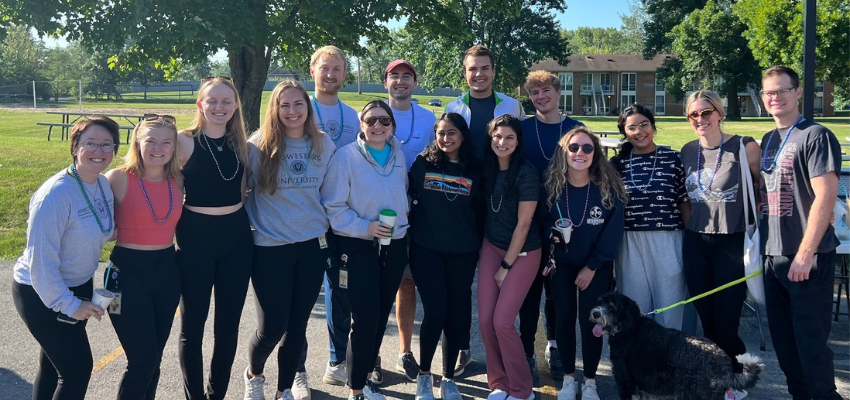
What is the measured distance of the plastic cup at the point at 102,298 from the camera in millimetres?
3127

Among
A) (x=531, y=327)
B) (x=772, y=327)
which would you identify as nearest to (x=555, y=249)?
(x=531, y=327)

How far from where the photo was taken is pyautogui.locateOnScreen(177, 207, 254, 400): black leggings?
3562mm

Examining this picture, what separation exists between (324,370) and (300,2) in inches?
262

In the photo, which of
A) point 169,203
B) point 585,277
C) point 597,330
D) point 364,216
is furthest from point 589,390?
point 169,203

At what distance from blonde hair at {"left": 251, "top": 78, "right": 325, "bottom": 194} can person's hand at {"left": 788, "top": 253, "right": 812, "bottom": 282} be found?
2967 millimetres

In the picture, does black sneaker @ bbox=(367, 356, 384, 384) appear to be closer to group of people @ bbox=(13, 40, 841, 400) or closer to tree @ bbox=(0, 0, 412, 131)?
group of people @ bbox=(13, 40, 841, 400)

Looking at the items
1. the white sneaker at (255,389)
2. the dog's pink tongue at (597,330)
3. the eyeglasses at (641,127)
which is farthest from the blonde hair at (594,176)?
the white sneaker at (255,389)

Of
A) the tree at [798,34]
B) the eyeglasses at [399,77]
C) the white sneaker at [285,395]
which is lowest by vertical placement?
the white sneaker at [285,395]

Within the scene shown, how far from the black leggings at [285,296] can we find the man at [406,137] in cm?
92

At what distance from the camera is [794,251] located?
375cm

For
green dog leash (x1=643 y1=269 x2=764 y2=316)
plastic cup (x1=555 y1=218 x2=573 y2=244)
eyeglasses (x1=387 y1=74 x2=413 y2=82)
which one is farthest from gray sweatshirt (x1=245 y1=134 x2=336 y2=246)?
green dog leash (x1=643 y1=269 x2=764 y2=316)

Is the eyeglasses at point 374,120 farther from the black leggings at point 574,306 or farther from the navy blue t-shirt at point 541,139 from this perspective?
the black leggings at point 574,306

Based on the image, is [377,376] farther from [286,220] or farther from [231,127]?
[231,127]

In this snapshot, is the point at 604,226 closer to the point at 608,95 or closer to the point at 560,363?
the point at 560,363
